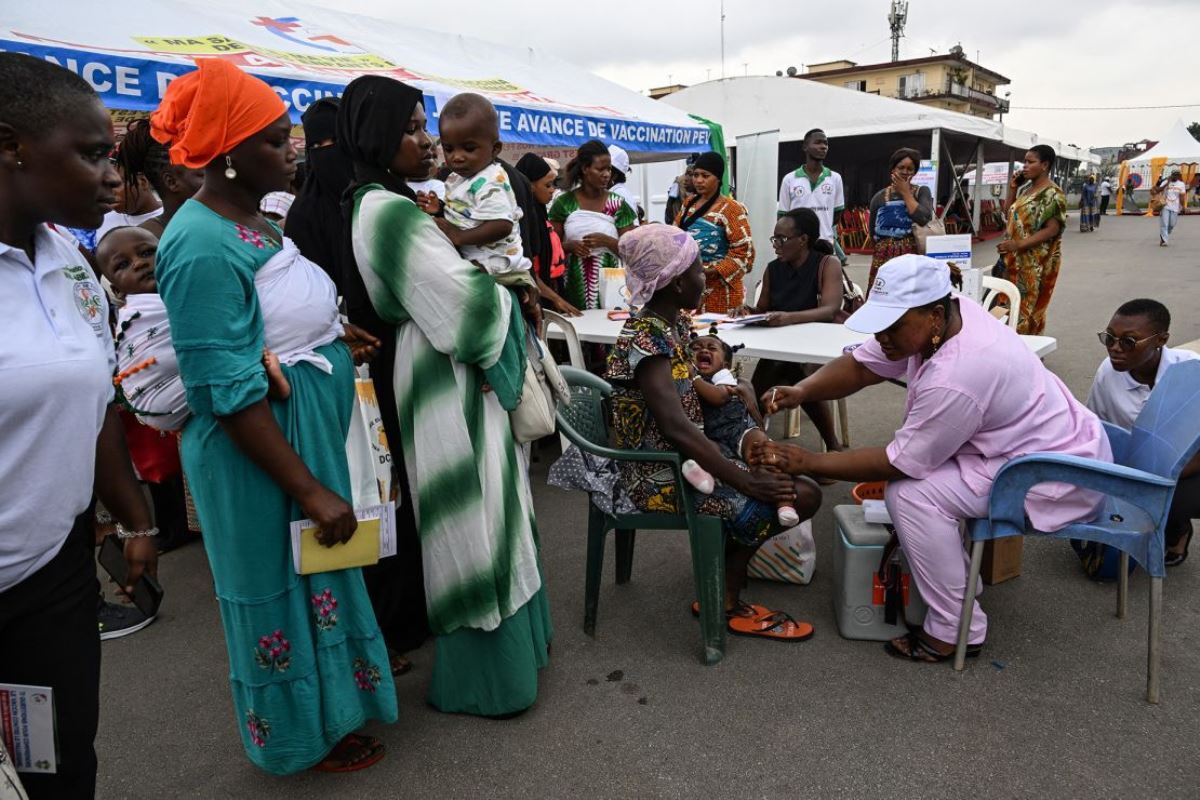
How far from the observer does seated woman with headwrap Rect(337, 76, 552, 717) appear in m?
2.10

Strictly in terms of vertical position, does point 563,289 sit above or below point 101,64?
below

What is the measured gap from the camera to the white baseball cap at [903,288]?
8.18 feet

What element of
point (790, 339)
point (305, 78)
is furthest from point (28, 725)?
point (305, 78)

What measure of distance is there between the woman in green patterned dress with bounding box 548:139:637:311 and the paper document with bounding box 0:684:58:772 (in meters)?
4.37

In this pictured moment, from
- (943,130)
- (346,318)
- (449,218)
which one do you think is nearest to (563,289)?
(449,218)

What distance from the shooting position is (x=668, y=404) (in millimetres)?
2592

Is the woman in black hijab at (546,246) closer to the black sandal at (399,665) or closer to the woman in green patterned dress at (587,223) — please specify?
the woman in green patterned dress at (587,223)

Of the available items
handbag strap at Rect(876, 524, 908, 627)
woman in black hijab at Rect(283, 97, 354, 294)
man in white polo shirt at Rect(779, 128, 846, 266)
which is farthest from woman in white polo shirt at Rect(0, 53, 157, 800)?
man in white polo shirt at Rect(779, 128, 846, 266)

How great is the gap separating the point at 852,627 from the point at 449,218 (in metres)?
2.10

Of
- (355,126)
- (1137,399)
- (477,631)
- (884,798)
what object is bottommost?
(884,798)

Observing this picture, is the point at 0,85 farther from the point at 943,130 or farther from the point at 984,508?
the point at 943,130

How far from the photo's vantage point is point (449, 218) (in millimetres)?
2803

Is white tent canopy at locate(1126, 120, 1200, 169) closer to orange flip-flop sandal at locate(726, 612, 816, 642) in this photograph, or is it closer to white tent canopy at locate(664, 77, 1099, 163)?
white tent canopy at locate(664, 77, 1099, 163)

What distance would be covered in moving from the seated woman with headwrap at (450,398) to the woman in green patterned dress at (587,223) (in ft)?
10.1
